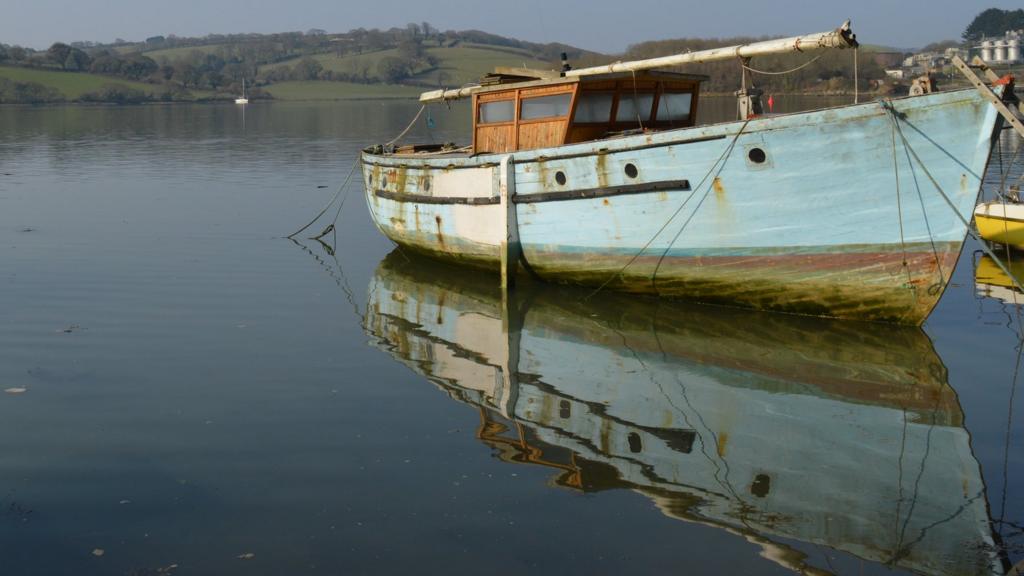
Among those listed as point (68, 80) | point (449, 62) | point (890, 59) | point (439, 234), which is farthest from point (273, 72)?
point (439, 234)

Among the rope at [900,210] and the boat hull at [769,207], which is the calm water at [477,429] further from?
the rope at [900,210]

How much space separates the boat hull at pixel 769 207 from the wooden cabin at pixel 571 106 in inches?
27.9

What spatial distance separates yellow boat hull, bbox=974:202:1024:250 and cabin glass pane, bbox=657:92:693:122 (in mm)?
5930

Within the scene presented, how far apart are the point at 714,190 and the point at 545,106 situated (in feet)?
12.2

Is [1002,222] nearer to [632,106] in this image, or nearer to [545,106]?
[632,106]

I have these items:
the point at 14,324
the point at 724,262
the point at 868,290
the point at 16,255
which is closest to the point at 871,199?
the point at 868,290

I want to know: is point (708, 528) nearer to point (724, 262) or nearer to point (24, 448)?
point (24, 448)

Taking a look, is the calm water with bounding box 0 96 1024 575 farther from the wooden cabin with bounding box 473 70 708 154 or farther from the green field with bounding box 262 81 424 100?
the green field with bounding box 262 81 424 100

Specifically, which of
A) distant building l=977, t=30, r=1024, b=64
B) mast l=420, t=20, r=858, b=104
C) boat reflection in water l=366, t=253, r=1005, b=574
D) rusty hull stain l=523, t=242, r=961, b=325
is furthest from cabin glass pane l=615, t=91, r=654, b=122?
distant building l=977, t=30, r=1024, b=64

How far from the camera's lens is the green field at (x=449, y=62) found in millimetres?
157250

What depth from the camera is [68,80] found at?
140 metres

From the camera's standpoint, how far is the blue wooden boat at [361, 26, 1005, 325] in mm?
12859

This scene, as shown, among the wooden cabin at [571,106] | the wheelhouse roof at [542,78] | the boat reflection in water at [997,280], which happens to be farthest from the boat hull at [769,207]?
the boat reflection in water at [997,280]

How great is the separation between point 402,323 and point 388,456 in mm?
6041
